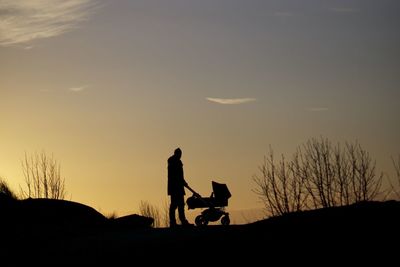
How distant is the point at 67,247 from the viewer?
1543 centimetres

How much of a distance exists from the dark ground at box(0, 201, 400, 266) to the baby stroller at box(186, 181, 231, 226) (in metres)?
6.88

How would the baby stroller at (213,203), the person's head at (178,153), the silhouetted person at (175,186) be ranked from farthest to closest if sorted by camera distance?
1. the baby stroller at (213,203)
2. the silhouetted person at (175,186)
3. the person's head at (178,153)

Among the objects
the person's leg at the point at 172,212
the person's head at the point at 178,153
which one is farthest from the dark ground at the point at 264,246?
the person's head at the point at 178,153

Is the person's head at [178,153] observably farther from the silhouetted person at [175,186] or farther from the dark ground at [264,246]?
the dark ground at [264,246]

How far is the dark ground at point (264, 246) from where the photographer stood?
37.8 ft

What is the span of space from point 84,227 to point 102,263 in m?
11.8

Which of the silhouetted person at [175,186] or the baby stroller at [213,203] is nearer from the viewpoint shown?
the silhouetted person at [175,186]

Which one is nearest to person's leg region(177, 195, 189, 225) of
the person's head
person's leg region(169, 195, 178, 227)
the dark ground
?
person's leg region(169, 195, 178, 227)

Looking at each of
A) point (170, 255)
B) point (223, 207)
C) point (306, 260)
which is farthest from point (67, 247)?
point (223, 207)

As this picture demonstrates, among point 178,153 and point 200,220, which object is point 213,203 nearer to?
point 200,220

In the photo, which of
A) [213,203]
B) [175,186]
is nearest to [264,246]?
[175,186]

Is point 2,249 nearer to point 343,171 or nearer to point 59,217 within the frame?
point 59,217

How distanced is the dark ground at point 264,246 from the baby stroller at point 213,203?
6878mm

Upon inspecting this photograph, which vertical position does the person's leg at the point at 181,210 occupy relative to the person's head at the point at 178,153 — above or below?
below
